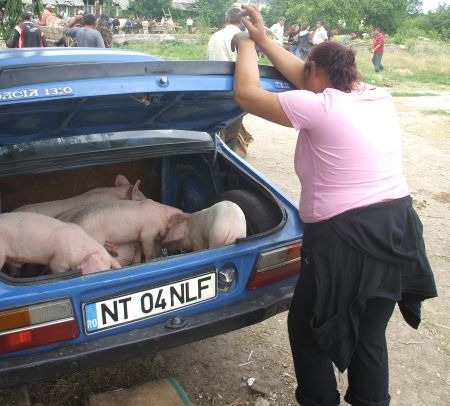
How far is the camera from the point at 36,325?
211 centimetres

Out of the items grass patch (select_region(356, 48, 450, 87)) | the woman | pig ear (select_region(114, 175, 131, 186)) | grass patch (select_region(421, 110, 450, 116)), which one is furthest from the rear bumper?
grass patch (select_region(356, 48, 450, 87))

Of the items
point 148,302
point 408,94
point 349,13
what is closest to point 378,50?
point 408,94

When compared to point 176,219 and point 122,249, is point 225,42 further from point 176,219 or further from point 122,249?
point 122,249

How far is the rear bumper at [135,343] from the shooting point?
82.8 inches

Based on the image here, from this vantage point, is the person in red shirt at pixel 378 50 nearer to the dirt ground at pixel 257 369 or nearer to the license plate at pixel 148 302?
the dirt ground at pixel 257 369

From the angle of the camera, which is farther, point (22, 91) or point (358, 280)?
point (358, 280)

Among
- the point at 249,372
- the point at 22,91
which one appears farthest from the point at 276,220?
the point at 22,91

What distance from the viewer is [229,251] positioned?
250 centimetres

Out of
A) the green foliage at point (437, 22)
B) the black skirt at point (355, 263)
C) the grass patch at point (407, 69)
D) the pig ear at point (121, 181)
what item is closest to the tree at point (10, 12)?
the pig ear at point (121, 181)

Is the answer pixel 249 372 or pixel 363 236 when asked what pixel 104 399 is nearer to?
pixel 249 372

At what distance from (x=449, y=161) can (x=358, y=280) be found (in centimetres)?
716

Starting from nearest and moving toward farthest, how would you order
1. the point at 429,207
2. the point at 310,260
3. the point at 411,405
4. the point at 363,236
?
the point at 363,236, the point at 310,260, the point at 411,405, the point at 429,207

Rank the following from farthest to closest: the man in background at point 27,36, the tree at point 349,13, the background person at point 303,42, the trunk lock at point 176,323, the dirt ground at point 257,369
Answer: the tree at point 349,13 → the background person at point 303,42 → the man in background at point 27,36 → the dirt ground at point 257,369 → the trunk lock at point 176,323

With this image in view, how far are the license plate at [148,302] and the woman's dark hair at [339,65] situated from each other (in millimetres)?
1084
